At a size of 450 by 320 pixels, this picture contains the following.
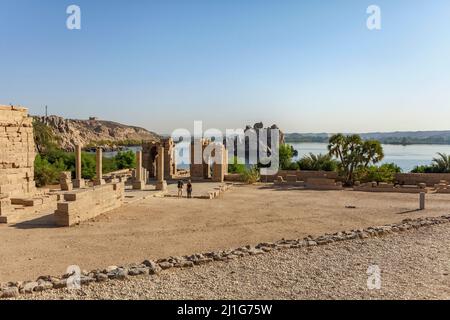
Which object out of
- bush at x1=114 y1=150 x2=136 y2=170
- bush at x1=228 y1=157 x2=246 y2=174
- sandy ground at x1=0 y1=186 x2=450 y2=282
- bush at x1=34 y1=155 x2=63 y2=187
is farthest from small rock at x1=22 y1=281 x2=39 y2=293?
bush at x1=114 y1=150 x2=136 y2=170

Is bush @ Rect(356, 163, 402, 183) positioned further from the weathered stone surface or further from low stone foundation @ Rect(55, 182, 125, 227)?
the weathered stone surface

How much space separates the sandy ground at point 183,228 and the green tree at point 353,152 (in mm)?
6039

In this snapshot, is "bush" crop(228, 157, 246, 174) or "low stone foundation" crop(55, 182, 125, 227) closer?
"low stone foundation" crop(55, 182, 125, 227)

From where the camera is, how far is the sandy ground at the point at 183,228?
10312 mm

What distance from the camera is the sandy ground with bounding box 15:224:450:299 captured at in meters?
7.01

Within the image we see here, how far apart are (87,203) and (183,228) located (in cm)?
401

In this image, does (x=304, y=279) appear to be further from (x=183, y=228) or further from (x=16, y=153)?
(x=16, y=153)

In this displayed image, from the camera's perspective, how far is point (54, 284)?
24.2 feet

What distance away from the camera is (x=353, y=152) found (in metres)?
27.7

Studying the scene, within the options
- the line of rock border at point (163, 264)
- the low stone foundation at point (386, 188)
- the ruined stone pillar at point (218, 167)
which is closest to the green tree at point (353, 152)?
the low stone foundation at point (386, 188)

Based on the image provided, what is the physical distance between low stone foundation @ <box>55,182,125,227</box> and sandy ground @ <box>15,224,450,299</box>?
7.15 metres

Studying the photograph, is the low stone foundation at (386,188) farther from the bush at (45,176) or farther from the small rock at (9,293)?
the small rock at (9,293)

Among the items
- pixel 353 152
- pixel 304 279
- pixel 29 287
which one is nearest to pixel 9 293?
pixel 29 287
